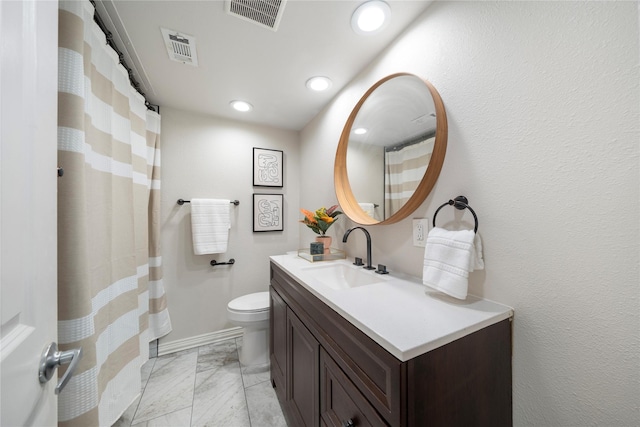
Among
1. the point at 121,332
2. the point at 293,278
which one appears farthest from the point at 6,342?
the point at 121,332

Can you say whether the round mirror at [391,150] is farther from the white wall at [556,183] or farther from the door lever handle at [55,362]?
the door lever handle at [55,362]

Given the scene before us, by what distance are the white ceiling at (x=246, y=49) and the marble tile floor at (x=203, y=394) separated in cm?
216

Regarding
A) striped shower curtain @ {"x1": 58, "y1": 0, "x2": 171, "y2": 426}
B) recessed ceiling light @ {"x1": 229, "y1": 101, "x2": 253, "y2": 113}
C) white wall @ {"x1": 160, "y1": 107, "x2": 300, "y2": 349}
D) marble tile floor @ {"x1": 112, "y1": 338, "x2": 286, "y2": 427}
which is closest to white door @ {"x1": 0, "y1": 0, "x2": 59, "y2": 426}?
striped shower curtain @ {"x1": 58, "y1": 0, "x2": 171, "y2": 426}

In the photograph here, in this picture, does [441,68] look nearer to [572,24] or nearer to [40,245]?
[572,24]

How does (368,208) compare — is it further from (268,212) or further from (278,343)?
(268,212)

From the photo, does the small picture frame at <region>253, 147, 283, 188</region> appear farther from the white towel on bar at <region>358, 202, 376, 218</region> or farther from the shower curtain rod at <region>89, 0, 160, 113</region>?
the white towel on bar at <region>358, 202, 376, 218</region>

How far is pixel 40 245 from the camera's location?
1.59 ft

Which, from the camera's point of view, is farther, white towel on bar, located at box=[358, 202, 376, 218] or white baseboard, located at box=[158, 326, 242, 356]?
white baseboard, located at box=[158, 326, 242, 356]

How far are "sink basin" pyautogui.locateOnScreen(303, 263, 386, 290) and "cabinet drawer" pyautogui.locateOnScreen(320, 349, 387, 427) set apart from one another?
486mm

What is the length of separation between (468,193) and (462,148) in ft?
0.62

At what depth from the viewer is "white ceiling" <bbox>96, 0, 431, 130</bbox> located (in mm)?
1052

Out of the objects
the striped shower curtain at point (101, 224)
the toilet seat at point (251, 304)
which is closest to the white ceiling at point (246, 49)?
the striped shower curtain at point (101, 224)

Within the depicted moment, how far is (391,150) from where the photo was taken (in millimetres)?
1255

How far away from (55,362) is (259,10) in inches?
56.3
